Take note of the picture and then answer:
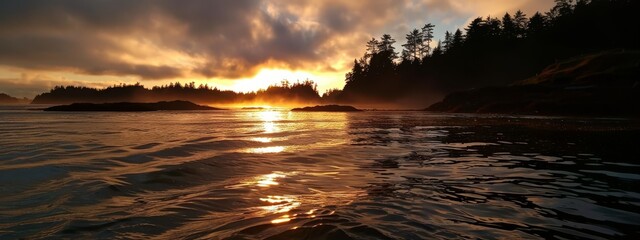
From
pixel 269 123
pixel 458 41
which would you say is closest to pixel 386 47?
pixel 458 41

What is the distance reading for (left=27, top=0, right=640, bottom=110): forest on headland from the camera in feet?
265

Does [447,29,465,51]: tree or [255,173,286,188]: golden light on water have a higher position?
[447,29,465,51]: tree

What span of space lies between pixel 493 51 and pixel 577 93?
5991 cm

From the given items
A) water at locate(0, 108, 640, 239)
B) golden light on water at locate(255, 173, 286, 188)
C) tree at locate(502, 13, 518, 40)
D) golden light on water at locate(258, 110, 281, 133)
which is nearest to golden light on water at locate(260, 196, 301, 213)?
water at locate(0, 108, 640, 239)

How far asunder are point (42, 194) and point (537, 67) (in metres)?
102

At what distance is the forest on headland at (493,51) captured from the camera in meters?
80.9

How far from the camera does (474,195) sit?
6.02m

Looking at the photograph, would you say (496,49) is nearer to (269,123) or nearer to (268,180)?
(269,123)

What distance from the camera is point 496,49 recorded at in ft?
321

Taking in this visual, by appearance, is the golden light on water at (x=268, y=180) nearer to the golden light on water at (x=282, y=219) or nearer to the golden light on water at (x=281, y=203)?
the golden light on water at (x=281, y=203)

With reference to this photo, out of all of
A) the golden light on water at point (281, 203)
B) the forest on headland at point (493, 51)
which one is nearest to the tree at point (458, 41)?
the forest on headland at point (493, 51)

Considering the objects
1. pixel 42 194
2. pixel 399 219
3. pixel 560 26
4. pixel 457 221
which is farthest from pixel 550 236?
pixel 560 26

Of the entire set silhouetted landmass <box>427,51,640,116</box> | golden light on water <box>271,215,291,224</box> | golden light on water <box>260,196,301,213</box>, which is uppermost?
silhouetted landmass <box>427,51,640,116</box>

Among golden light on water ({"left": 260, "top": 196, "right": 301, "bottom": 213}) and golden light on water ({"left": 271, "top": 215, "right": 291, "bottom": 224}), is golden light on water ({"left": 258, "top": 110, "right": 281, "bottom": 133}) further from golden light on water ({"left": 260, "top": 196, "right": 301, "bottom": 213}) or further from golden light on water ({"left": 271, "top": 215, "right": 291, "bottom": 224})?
golden light on water ({"left": 271, "top": 215, "right": 291, "bottom": 224})
